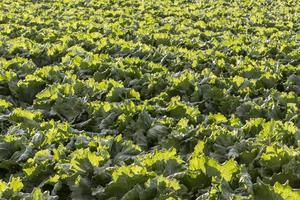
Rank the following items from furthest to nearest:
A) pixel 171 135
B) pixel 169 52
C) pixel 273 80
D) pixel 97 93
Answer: pixel 169 52 < pixel 273 80 < pixel 97 93 < pixel 171 135

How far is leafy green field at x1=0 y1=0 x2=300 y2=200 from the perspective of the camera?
3.61m

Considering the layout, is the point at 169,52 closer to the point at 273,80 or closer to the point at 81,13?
the point at 273,80

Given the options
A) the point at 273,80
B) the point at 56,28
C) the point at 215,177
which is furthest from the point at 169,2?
the point at 215,177

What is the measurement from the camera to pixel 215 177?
3453 millimetres

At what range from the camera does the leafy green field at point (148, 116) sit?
11.8ft

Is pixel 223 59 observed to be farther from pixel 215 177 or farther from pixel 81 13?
pixel 81 13

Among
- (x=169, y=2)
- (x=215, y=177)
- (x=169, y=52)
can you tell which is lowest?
(x=169, y=2)

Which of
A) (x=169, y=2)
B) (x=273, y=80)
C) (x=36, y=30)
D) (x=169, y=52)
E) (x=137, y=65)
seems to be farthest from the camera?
(x=169, y=2)

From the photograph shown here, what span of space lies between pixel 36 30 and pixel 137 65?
3750mm

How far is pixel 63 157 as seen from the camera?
4051mm

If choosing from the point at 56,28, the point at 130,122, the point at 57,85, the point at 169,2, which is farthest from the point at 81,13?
the point at 130,122

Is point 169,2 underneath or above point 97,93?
underneath

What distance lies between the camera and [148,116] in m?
4.83

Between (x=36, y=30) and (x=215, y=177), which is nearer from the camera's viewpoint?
(x=215, y=177)
